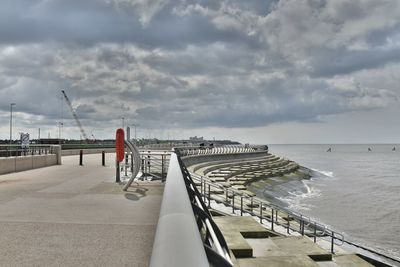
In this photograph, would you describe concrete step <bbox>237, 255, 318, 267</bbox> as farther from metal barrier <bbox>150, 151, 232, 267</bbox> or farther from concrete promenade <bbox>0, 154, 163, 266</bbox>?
metal barrier <bbox>150, 151, 232, 267</bbox>

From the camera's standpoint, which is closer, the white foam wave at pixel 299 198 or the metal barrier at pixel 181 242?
the metal barrier at pixel 181 242

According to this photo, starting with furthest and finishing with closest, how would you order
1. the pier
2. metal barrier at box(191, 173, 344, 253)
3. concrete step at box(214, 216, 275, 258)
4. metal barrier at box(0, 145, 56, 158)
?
metal barrier at box(0, 145, 56, 158), metal barrier at box(191, 173, 344, 253), concrete step at box(214, 216, 275, 258), the pier

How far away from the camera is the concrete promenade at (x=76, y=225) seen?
19.5ft

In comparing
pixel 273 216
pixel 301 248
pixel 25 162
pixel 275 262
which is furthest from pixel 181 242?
pixel 25 162

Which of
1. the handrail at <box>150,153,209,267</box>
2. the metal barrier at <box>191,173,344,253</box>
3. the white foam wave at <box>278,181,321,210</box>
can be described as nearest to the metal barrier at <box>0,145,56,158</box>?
the metal barrier at <box>191,173,344,253</box>

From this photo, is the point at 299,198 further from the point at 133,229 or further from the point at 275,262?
the point at 133,229

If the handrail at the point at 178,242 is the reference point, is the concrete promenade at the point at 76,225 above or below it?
below

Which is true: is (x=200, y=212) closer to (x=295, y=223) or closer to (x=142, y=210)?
(x=142, y=210)

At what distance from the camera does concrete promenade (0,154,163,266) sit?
19.5ft

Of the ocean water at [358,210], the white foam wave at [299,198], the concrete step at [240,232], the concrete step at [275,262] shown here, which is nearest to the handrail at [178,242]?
the concrete step at [275,262]

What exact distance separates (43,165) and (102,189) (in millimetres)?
11783

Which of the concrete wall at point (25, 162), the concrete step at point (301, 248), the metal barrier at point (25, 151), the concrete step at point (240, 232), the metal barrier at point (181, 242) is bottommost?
the concrete step at point (301, 248)

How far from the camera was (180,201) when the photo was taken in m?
3.71

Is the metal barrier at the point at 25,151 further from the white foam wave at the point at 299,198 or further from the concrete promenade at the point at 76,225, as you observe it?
the white foam wave at the point at 299,198
